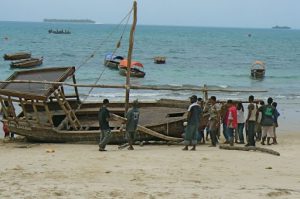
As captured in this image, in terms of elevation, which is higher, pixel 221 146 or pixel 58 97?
pixel 58 97

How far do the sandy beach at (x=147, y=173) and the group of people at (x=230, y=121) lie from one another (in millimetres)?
579

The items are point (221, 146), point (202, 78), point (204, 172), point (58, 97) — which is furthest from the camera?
point (202, 78)

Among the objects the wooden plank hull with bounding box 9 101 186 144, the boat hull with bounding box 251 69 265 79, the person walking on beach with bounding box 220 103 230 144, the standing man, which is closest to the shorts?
the person walking on beach with bounding box 220 103 230 144

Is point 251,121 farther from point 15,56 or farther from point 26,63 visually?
point 15,56

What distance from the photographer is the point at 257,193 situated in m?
9.12

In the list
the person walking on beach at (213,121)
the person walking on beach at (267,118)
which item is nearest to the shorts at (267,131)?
the person walking on beach at (267,118)

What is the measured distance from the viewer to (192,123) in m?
13.9

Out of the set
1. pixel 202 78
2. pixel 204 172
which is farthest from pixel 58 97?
pixel 202 78

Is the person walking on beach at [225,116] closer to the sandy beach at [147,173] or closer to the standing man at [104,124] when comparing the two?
the sandy beach at [147,173]

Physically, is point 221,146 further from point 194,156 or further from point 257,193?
point 257,193

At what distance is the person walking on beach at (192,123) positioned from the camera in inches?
543

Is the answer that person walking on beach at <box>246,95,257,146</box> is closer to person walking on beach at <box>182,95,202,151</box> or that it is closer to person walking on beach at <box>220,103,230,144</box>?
person walking on beach at <box>220,103,230,144</box>

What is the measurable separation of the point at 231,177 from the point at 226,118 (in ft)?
14.9

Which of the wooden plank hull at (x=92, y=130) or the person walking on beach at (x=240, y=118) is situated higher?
the person walking on beach at (x=240, y=118)
